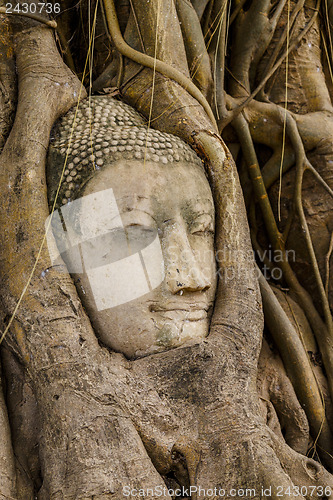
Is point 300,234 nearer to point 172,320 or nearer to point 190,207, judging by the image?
point 190,207

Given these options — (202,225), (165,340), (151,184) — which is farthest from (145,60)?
(165,340)

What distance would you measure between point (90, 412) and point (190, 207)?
2.29ft

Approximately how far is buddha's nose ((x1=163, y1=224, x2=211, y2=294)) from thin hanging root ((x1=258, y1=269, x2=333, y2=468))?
0.58 m

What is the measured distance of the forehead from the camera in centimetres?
163

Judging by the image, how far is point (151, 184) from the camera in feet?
5.44

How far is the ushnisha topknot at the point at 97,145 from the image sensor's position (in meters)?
1.65

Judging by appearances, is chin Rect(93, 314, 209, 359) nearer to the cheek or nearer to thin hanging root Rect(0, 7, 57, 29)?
the cheek

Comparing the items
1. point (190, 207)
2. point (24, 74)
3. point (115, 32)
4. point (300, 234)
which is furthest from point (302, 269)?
point (24, 74)

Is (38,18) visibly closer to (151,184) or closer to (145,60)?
(145,60)

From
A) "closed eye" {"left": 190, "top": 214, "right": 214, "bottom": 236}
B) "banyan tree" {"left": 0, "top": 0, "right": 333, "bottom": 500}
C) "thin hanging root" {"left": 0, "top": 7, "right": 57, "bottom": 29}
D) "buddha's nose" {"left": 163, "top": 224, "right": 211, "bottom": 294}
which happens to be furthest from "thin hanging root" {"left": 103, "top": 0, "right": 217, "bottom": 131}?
"buddha's nose" {"left": 163, "top": 224, "right": 211, "bottom": 294}

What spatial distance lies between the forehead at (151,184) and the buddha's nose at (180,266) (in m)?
0.10

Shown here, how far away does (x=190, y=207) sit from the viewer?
1.72 m

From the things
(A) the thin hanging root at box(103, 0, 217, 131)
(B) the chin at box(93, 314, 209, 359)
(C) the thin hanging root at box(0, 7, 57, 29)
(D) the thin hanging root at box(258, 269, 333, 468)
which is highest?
(C) the thin hanging root at box(0, 7, 57, 29)

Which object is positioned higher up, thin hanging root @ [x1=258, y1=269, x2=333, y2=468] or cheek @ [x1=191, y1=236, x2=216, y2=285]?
cheek @ [x1=191, y1=236, x2=216, y2=285]
